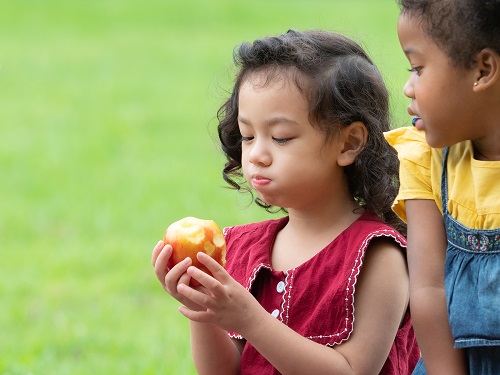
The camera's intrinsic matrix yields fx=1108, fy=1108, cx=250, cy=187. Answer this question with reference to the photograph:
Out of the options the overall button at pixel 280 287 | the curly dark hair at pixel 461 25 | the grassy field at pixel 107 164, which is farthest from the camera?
the grassy field at pixel 107 164

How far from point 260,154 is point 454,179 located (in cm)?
53

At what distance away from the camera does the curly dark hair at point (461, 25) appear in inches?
98.8

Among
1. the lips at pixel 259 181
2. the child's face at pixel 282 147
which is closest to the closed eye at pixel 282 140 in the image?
the child's face at pixel 282 147

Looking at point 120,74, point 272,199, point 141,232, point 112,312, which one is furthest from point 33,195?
point 272,199

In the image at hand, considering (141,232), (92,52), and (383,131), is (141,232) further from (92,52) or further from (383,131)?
(92,52)

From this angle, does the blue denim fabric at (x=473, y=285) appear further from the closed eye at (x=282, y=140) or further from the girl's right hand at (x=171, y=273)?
the girl's right hand at (x=171, y=273)

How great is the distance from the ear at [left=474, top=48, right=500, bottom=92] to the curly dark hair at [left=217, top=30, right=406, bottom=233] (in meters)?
0.54

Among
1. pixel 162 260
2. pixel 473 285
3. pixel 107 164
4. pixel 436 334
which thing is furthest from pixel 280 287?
pixel 107 164

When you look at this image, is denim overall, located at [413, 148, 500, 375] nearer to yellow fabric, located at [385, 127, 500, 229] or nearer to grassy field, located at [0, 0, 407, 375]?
yellow fabric, located at [385, 127, 500, 229]

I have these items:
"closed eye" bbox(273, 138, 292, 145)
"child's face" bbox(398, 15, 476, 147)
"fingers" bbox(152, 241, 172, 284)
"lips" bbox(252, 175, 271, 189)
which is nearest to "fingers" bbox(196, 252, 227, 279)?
"fingers" bbox(152, 241, 172, 284)

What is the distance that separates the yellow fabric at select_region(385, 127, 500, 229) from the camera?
2654mm

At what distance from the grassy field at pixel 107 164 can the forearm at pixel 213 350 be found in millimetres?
709

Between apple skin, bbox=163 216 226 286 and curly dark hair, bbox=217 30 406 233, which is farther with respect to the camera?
curly dark hair, bbox=217 30 406 233

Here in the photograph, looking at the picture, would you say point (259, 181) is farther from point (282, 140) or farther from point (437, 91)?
point (437, 91)
